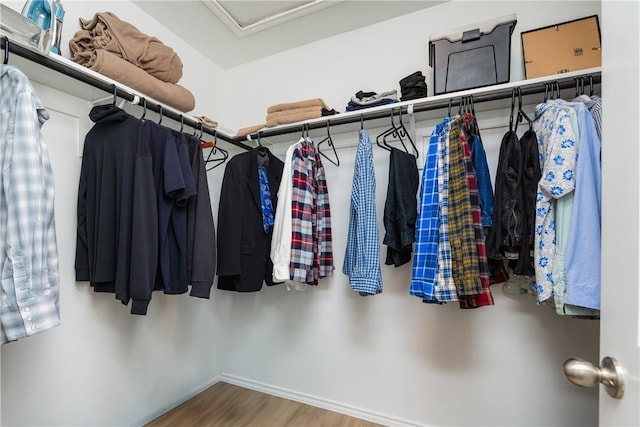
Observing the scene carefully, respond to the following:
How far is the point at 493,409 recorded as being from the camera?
1.49 metres

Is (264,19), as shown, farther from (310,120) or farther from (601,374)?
(601,374)

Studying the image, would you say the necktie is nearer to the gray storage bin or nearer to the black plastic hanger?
the black plastic hanger

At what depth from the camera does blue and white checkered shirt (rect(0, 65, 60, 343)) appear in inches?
33.8

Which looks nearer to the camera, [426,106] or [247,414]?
[426,106]

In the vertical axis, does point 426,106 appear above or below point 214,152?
above

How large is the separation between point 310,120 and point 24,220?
1.27 m

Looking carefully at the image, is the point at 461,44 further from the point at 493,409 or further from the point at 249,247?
the point at 493,409

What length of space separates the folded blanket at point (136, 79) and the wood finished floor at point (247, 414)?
5.89 ft

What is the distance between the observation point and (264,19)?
1.83 m

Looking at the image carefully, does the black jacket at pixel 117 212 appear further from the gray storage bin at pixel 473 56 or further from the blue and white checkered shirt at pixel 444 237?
the gray storage bin at pixel 473 56

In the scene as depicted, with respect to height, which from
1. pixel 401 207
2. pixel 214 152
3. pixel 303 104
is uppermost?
pixel 303 104

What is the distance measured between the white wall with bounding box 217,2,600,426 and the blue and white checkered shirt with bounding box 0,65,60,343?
1.29 m

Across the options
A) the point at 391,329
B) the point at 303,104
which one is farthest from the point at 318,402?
the point at 303,104

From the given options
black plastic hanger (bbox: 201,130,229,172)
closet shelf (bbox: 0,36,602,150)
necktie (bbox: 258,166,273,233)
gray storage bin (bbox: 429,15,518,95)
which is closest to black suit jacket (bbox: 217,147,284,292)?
necktie (bbox: 258,166,273,233)
